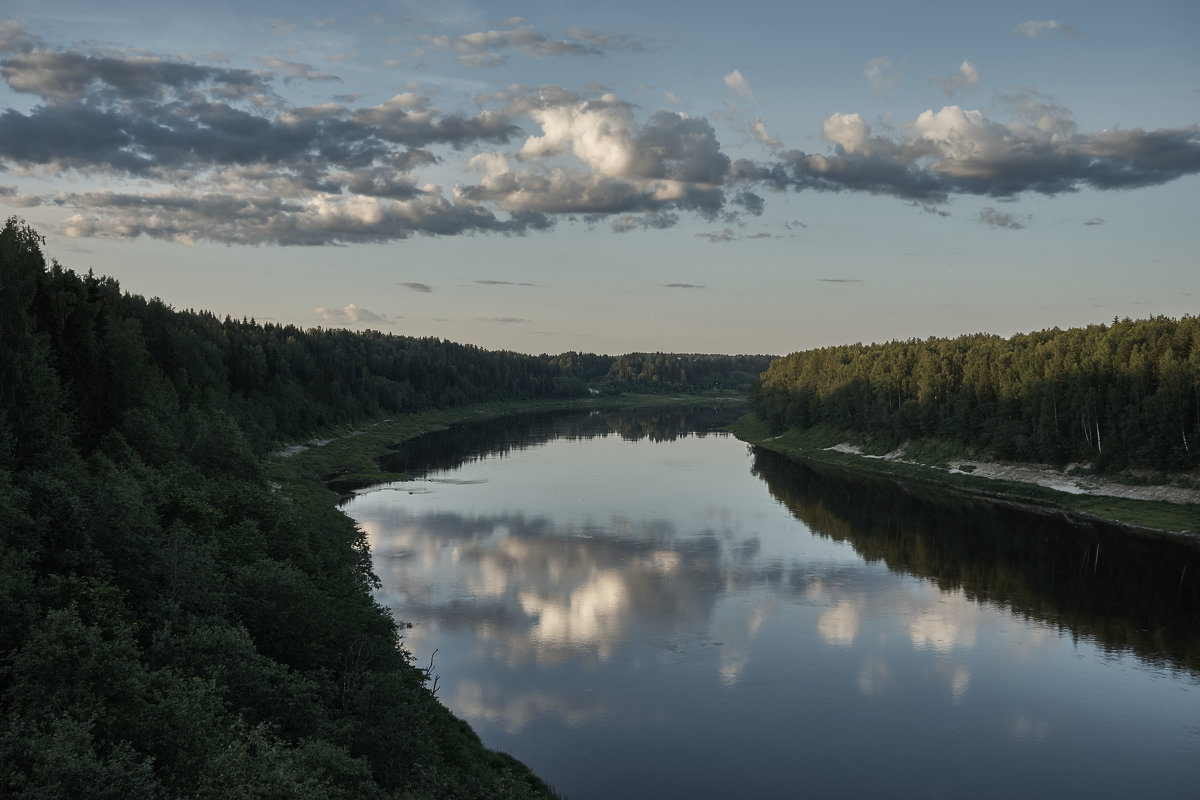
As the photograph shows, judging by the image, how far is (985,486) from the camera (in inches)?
3794

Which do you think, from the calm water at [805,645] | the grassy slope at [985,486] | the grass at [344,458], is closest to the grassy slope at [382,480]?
the grass at [344,458]

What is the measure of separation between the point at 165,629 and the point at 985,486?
3656 inches

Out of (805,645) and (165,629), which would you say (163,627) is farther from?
(805,645)

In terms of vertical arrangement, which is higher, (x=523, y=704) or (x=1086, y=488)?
(x=1086, y=488)

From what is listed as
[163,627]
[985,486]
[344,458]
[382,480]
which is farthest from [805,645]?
[344,458]

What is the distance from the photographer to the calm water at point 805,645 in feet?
109

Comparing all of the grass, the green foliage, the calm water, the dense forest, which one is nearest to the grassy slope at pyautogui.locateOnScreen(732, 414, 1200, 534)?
the dense forest

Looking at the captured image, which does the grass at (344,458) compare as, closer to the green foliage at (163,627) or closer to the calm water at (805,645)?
the calm water at (805,645)

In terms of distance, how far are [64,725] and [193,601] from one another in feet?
34.4

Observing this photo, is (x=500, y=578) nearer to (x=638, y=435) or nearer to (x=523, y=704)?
(x=523, y=704)

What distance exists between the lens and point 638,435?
176250 mm

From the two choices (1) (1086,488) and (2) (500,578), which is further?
(1) (1086,488)

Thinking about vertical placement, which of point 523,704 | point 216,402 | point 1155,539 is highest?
point 216,402

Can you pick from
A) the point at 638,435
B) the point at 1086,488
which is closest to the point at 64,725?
the point at 1086,488
